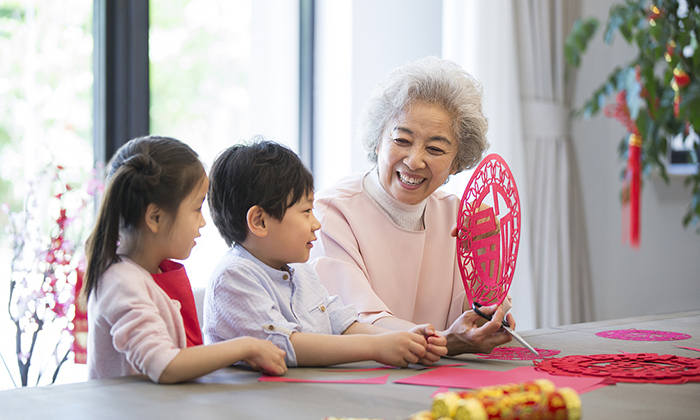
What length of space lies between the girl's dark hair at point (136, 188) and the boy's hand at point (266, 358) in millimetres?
260

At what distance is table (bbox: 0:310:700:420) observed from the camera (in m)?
0.82

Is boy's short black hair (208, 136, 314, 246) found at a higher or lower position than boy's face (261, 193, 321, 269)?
higher

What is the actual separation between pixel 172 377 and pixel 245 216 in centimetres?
37

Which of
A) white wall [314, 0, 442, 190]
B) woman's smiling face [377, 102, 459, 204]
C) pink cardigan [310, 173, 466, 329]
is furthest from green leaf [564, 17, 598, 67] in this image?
white wall [314, 0, 442, 190]

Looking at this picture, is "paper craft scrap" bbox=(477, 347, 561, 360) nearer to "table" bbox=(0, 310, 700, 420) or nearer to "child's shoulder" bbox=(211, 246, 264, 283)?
"table" bbox=(0, 310, 700, 420)

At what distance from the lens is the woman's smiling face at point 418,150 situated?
5.51 ft

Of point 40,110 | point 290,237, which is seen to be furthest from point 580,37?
point 40,110

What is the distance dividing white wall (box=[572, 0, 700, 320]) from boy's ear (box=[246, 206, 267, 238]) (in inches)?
105

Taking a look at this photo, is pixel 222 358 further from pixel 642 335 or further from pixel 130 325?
pixel 642 335

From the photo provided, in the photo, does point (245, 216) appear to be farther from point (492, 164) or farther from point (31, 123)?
point (31, 123)

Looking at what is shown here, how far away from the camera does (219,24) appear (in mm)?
2984

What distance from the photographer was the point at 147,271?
3.62ft

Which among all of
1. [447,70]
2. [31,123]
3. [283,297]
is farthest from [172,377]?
[31,123]

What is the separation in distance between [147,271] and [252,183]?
259 mm
